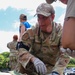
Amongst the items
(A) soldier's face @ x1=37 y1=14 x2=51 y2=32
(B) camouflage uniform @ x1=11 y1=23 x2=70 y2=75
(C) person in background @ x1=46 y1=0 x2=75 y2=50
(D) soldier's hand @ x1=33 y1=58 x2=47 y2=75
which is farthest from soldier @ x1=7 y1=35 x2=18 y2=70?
(C) person in background @ x1=46 y1=0 x2=75 y2=50

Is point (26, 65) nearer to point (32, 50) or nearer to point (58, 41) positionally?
point (32, 50)

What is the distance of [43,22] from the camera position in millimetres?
4051

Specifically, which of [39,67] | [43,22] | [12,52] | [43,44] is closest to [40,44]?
[43,44]

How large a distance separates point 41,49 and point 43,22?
362mm

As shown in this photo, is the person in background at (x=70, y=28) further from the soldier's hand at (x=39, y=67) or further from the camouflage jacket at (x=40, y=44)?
the camouflage jacket at (x=40, y=44)

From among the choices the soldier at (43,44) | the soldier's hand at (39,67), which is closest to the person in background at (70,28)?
the soldier's hand at (39,67)

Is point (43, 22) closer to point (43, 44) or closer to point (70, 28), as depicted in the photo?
point (43, 44)

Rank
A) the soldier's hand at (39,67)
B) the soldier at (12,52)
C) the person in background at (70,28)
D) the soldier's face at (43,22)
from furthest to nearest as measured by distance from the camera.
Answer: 1. the soldier at (12,52)
2. the soldier's face at (43,22)
3. the soldier's hand at (39,67)
4. the person in background at (70,28)

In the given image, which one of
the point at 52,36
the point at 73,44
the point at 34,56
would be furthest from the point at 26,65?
the point at 73,44

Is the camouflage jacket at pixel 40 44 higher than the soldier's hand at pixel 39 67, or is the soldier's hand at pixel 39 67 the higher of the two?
the camouflage jacket at pixel 40 44

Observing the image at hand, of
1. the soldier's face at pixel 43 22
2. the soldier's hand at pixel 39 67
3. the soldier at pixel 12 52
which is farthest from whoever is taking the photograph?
the soldier at pixel 12 52

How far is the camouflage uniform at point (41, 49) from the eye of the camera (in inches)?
161

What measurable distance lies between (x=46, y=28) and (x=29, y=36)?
0.24 meters

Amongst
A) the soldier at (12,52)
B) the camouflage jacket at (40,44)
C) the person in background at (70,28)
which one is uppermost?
the person in background at (70,28)
